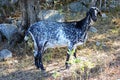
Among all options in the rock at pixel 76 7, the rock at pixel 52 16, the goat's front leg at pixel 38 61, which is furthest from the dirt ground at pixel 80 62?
the rock at pixel 76 7

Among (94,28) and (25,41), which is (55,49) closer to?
(25,41)

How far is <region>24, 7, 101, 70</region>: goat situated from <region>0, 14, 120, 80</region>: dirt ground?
Answer: 0.87 ft

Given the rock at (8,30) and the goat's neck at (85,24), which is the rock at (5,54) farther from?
the goat's neck at (85,24)

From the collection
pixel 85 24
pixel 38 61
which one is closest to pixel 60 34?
pixel 85 24

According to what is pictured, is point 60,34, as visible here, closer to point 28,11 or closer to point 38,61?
point 38,61

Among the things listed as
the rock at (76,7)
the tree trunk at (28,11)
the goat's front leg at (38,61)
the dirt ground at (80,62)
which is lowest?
the rock at (76,7)

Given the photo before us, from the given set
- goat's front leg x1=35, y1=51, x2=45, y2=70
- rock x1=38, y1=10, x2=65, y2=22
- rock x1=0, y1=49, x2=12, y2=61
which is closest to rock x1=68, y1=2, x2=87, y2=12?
rock x1=38, y1=10, x2=65, y2=22

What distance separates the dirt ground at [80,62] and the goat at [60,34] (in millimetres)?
265

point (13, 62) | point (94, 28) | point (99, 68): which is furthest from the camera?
point (94, 28)

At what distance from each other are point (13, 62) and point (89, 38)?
6.66 ft

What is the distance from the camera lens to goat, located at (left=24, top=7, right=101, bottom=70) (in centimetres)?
714

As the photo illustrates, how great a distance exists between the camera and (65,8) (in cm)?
1077

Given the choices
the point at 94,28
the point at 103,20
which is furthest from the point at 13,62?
the point at 103,20

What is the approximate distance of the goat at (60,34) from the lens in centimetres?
714
